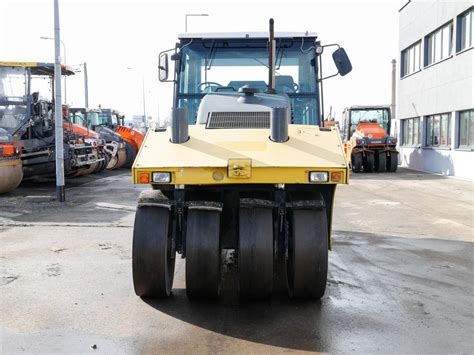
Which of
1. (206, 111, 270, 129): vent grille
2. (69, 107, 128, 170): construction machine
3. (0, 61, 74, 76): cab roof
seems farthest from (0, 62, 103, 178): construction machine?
(206, 111, 270, 129): vent grille

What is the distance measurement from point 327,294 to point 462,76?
54.6ft

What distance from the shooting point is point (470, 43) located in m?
19.0

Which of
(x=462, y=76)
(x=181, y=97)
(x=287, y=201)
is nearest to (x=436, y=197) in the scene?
(x=462, y=76)

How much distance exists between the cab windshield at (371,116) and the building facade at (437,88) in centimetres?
146

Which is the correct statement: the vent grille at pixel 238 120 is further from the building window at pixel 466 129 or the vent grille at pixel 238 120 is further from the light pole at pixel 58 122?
the building window at pixel 466 129

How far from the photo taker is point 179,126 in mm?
4918

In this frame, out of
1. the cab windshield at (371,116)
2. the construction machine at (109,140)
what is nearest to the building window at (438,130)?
the cab windshield at (371,116)

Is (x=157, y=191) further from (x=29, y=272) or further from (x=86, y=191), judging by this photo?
(x=86, y=191)

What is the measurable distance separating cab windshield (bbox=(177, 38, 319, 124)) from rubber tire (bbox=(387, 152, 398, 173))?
16.1 m

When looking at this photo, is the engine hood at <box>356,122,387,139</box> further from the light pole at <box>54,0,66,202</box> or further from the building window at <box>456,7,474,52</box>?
the light pole at <box>54,0,66,202</box>

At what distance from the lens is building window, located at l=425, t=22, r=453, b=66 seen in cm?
2133

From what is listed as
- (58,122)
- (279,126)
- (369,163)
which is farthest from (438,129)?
(279,126)

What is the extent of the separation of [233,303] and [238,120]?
1.82 m

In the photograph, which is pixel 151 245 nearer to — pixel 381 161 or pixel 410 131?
pixel 381 161
